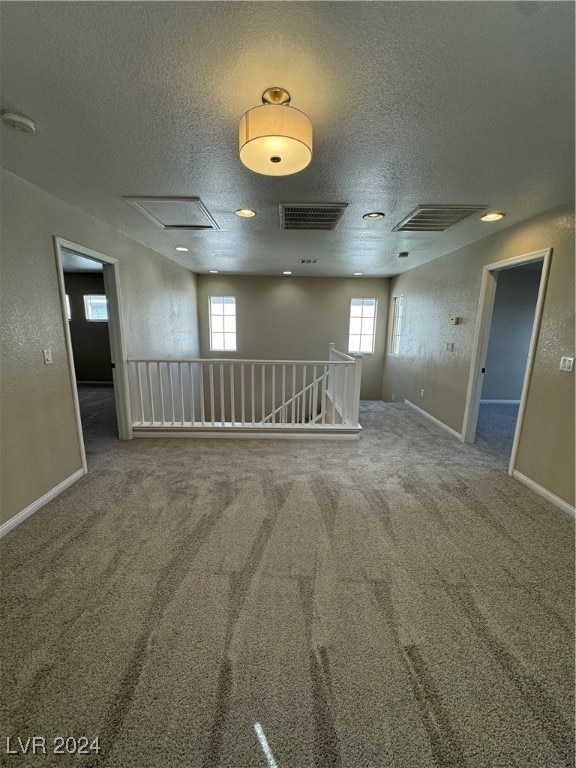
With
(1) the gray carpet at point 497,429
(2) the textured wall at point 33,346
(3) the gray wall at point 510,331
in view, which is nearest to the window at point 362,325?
(3) the gray wall at point 510,331

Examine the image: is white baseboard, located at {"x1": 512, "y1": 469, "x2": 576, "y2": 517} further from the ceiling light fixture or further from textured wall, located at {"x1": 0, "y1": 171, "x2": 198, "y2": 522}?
textured wall, located at {"x1": 0, "y1": 171, "x2": 198, "y2": 522}

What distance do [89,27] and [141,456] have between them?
315cm

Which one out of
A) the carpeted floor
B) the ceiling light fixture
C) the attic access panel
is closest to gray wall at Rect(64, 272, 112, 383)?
the attic access panel

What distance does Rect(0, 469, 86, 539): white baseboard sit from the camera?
6.77 feet

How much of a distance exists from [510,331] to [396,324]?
2.05 metres

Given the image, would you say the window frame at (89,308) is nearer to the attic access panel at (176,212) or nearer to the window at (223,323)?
the window at (223,323)

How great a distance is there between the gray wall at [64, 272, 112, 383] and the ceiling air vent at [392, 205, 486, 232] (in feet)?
22.1

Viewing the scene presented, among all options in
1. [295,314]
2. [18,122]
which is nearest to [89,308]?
[295,314]

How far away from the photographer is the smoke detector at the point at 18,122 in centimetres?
149

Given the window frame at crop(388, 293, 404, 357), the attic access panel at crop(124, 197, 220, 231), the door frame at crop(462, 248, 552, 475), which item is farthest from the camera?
the window frame at crop(388, 293, 404, 357)

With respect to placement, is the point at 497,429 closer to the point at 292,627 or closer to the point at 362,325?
the point at 362,325

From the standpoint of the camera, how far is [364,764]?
1.00 meters

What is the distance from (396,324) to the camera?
6.44 metres

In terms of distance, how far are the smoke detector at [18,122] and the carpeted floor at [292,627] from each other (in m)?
2.47
